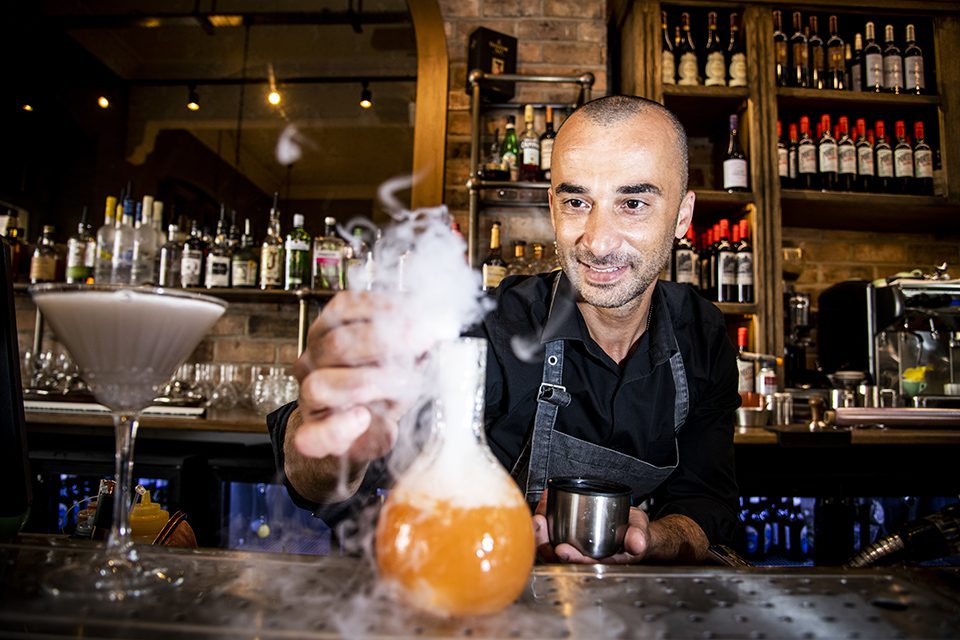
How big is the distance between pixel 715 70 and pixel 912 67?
3.36ft

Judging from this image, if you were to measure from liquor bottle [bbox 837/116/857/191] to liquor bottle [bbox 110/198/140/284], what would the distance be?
3482mm

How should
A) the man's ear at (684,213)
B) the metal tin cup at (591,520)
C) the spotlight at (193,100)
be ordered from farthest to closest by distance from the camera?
the spotlight at (193,100)
the man's ear at (684,213)
the metal tin cup at (591,520)

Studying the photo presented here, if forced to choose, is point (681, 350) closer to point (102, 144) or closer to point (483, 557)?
point (483, 557)

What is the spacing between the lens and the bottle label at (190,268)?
9.71 ft

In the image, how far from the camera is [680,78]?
3.04 m

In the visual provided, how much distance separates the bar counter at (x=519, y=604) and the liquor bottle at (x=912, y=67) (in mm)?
3264

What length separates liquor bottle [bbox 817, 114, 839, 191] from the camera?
3.05 meters

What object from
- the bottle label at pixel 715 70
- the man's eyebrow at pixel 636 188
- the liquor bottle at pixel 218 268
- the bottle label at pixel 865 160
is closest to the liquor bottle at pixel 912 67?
the bottle label at pixel 865 160

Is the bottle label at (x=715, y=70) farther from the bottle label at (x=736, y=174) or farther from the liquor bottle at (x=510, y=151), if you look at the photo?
the liquor bottle at (x=510, y=151)

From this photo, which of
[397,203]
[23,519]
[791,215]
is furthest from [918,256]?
[23,519]

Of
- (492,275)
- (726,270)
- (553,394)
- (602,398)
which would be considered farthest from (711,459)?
(726,270)

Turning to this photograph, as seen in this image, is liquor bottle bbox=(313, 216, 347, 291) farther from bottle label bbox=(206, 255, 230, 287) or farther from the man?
the man

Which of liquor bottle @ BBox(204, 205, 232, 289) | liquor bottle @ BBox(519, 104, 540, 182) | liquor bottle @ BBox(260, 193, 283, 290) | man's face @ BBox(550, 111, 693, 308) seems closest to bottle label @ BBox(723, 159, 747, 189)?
liquor bottle @ BBox(519, 104, 540, 182)

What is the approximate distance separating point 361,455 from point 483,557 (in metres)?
0.32
